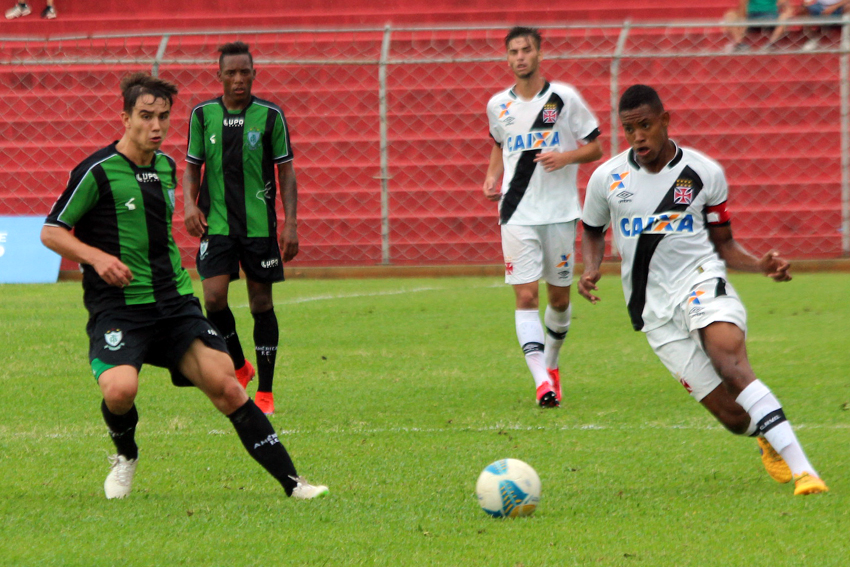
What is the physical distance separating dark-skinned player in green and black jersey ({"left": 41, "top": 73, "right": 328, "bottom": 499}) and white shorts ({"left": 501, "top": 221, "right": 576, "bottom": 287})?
8.81ft

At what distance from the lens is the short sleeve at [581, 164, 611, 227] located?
5223mm

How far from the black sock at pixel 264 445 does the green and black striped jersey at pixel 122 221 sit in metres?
0.63

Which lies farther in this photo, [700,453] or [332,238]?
[332,238]

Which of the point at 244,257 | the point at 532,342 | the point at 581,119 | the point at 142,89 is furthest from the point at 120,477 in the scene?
the point at 581,119

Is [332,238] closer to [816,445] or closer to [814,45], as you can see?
[814,45]

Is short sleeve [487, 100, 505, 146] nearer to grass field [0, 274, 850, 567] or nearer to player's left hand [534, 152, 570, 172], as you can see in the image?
player's left hand [534, 152, 570, 172]

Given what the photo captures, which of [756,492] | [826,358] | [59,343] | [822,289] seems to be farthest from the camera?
[822,289]

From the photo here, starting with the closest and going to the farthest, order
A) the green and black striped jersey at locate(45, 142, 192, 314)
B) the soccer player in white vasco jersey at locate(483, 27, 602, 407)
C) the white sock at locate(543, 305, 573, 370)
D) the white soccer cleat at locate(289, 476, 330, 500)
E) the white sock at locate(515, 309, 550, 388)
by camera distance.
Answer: the white soccer cleat at locate(289, 476, 330, 500) → the green and black striped jersey at locate(45, 142, 192, 314) → the white sock at locate(515, 309, 550, 388) → the soccer player in white vasco jersey at locate(483, 27, 602, 407) → the white sock at locate(543, 305, 573, 370)

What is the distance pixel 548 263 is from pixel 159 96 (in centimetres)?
311

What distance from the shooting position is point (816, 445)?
18.0 feet

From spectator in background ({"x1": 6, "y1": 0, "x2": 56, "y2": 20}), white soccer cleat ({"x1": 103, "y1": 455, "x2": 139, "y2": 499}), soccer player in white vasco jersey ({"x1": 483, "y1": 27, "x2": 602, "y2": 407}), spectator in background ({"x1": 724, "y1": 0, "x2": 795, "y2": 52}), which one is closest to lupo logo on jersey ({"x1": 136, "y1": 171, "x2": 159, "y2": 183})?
white soccer cleat ({"x1": 103, "y1": 455, "x2": 139, "y2": 499})

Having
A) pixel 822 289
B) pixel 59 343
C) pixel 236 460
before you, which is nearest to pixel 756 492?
pixel 236 460

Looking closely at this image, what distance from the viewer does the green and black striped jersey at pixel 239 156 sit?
22.3 feet

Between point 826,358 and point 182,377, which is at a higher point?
point 182,377
